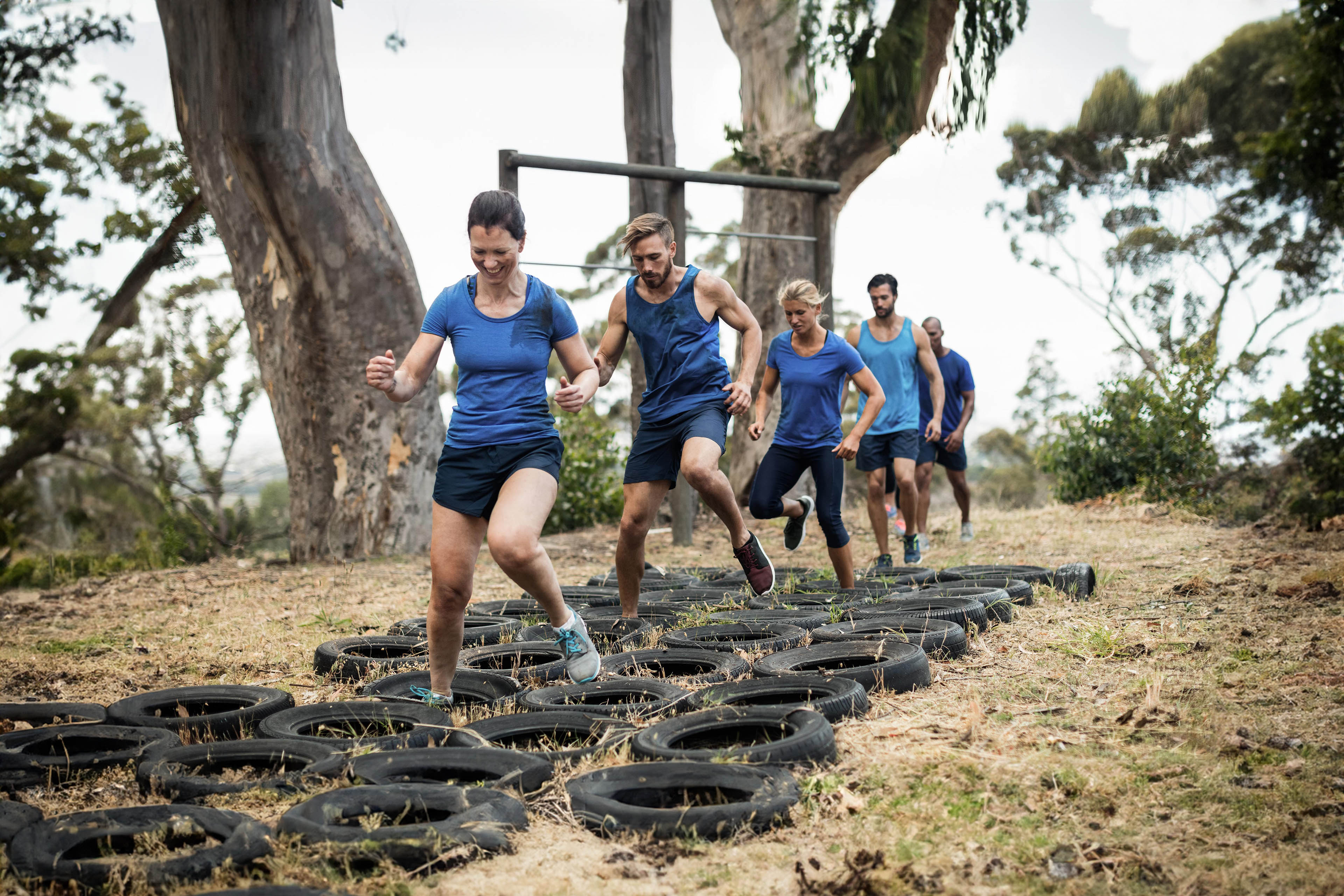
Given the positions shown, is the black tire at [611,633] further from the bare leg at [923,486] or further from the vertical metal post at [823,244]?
the vertical metal post at [823,244]

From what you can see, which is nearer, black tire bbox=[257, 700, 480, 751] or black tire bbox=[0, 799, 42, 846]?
black tire bbox=[0, 799, 42, 846]

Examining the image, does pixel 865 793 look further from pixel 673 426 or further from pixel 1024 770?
pixel 673 426

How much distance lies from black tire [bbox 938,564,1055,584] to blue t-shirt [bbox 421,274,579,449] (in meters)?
3.78

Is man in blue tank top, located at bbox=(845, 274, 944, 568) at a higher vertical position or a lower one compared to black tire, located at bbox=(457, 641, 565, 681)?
higher

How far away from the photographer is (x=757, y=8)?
52.2 ft

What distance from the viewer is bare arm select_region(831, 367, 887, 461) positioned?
21.3 ft

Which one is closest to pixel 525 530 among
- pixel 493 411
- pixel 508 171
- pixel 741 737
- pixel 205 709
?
pixel 493 411

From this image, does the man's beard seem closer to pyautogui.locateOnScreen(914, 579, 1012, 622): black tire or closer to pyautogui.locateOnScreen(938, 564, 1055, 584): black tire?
pyautogui.locateOnScreen(914, 579, 1012, 622): black tire

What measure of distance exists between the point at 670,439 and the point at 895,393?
3355mm

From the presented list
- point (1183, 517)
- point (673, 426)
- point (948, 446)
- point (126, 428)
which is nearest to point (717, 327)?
point (673, 426)

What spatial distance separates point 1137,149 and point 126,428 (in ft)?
86.1

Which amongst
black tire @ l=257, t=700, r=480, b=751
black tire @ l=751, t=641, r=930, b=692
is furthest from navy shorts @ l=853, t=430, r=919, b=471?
black tire @ l=257, t=700, r=480, b=751

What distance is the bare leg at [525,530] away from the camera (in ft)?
13.1

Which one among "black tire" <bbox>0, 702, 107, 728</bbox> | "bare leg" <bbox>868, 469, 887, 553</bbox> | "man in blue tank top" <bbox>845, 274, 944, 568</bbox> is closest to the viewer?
"black tire" <bbox>0, 702, 107, 728</bbox>
